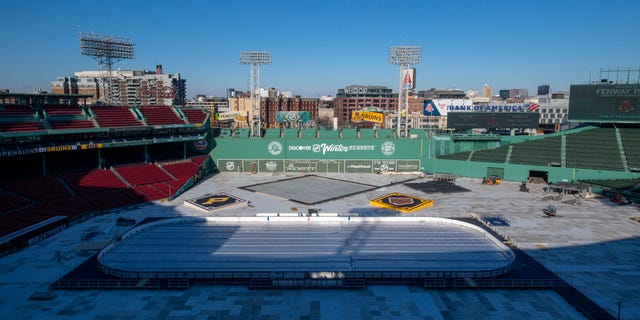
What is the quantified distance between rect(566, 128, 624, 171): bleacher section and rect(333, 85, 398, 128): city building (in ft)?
346

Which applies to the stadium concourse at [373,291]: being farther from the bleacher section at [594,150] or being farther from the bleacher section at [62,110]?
the bleacher section at [62,110]

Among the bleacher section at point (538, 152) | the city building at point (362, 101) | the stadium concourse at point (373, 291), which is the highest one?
the city building at point (362, 101)

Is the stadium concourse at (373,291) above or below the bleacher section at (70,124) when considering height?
below

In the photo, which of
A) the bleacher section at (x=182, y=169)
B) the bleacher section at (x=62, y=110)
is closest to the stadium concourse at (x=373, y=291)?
the bleacher section at (x=182, y=169)

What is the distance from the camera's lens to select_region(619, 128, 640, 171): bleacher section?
58487 mm

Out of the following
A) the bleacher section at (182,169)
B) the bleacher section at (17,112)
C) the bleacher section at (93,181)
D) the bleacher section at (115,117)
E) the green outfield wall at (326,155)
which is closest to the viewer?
the bleacher section at (17,112)

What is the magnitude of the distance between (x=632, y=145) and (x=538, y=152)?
12684 mm

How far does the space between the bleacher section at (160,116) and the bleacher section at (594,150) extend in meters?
63.6

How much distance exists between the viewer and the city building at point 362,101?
569 feet

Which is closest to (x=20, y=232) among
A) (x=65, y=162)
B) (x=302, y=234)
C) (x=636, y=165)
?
(x=65, y=162)

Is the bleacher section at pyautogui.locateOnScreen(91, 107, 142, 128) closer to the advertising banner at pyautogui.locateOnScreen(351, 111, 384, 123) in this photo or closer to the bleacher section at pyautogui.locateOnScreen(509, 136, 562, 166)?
the advertising banner at pyautogui.locateOnScreen(351, 111, 384, 123)

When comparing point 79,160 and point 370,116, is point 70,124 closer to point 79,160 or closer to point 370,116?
point 79,160

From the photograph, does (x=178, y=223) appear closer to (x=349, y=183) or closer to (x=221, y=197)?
(x=221, y=197)

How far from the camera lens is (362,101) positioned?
174625 millimetres
